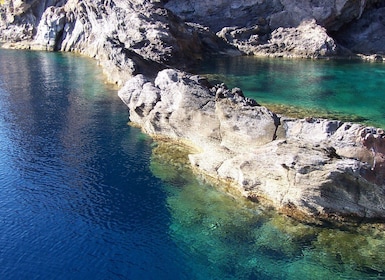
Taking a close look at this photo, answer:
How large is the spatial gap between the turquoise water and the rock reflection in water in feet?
73.6

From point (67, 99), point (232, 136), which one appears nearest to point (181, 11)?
point (67, 99)

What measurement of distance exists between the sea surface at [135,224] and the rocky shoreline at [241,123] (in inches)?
57.3

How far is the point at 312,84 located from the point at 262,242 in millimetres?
43021

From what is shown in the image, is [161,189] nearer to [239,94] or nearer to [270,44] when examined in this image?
[239,94]

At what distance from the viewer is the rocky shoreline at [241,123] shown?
23.3 meters

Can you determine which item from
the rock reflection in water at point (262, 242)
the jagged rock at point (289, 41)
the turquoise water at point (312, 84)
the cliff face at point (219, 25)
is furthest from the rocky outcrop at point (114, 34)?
the rock reflection in water at point (262, 242)

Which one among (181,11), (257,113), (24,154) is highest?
(181,11)

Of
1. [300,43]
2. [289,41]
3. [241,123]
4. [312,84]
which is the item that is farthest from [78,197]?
[289,41]

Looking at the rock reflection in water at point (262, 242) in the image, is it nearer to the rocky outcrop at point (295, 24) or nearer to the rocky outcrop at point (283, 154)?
the rocky outcrop at point (283, 154)

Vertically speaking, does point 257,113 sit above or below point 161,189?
above

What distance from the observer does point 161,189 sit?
27.7m

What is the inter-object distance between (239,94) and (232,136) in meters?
3.56

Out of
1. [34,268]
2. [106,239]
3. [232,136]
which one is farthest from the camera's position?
[232,136]

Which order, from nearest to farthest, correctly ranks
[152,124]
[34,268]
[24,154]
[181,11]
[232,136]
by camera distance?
[34,268] < [232,136] < [24,154] < [152,124] < [181,11]
